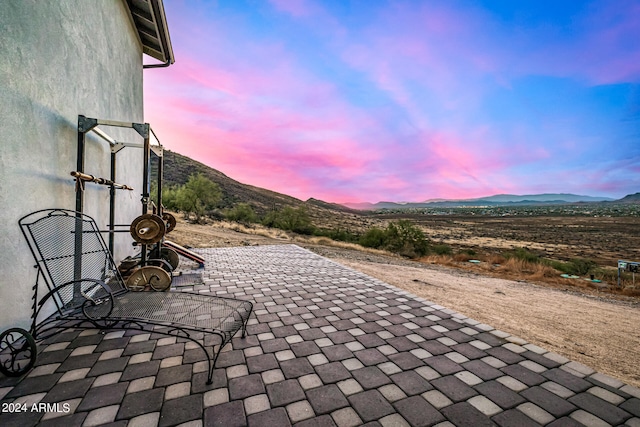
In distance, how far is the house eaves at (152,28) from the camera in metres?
6.02

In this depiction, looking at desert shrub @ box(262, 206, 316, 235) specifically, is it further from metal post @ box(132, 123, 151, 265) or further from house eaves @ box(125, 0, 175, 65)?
metal post @ box(132, 123, 151, 265)

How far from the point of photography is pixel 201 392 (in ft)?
6.29

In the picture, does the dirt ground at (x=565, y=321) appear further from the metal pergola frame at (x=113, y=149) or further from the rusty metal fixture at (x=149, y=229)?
the metal pergola frame at (x=113, y=149)

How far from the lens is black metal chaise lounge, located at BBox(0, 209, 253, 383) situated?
220 cm

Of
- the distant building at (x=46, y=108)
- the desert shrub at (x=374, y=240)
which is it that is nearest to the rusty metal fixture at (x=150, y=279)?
the distant building at (x=46, y=108)

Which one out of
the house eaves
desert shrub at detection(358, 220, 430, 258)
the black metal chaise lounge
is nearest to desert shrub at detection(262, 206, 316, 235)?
desert shrub at detection(358, 220, 430, 258)

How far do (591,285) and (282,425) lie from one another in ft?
45.6

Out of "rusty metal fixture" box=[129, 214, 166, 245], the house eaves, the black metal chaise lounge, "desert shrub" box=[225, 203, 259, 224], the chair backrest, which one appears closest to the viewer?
the black metal chaise lounge

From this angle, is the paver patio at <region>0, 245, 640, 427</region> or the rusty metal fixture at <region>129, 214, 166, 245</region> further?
the rusty metal fixture at <region>129, 214, 166, 245</region>

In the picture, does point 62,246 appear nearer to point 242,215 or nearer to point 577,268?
point 577,268

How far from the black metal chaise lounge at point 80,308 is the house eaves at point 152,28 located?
5.50 metres

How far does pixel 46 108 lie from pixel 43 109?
7 cm

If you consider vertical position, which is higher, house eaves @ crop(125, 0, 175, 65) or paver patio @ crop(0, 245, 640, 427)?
house eaves @ crop(125, 0, 175, 65)

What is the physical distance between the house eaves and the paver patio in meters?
→ 7.05
